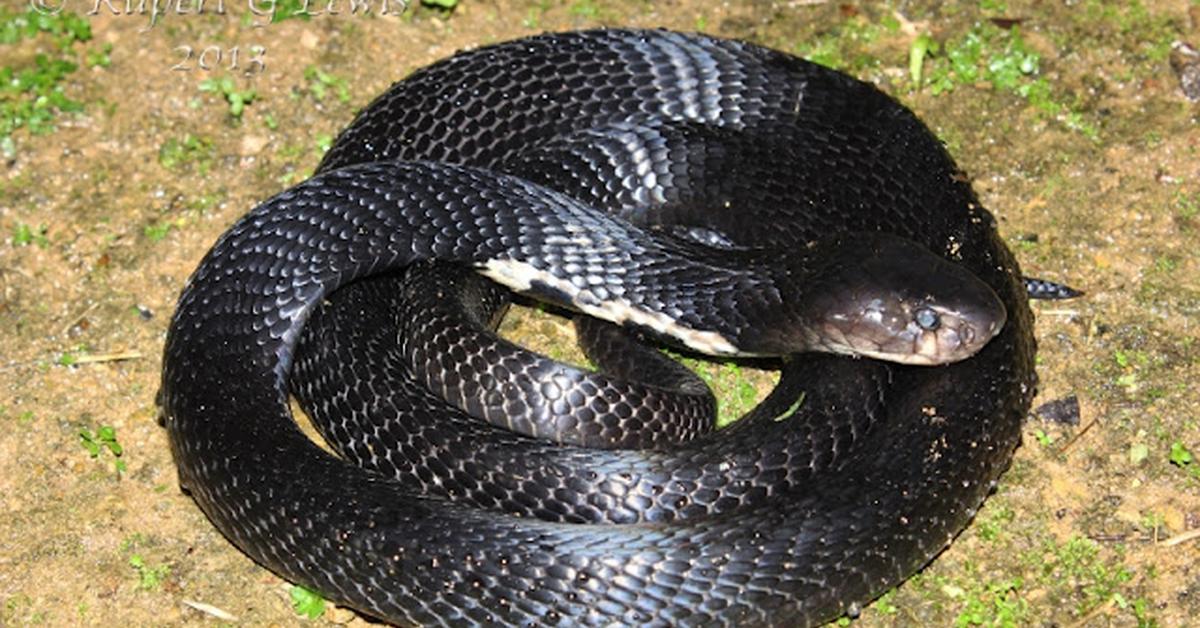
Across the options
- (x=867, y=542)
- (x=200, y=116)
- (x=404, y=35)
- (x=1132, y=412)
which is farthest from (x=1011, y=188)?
(x=200, y=116)

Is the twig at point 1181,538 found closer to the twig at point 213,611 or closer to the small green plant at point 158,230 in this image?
the twig at point 213,611

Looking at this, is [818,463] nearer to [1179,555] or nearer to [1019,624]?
[1019,624]

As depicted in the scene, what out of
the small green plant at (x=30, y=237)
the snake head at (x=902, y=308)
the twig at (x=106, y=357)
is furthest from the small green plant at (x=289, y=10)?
the snake head at (x=902, y=308)

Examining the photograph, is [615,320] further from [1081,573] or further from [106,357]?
[106,357]

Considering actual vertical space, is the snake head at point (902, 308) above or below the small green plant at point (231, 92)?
above

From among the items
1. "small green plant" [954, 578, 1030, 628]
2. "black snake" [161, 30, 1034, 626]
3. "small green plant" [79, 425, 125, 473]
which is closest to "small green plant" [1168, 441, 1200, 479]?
"black snake" [161, 30, 1034, 626]

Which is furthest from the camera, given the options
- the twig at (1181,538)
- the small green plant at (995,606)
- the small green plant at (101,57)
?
the small green plant at (101,57)

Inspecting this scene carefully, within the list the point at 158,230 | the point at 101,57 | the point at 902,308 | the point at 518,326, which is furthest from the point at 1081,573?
the point at 101,57

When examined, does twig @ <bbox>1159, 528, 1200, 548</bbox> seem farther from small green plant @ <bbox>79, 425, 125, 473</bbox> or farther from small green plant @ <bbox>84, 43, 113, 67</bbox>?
small green plant @ <bbox>84, 43, 113, 67</bbox>
